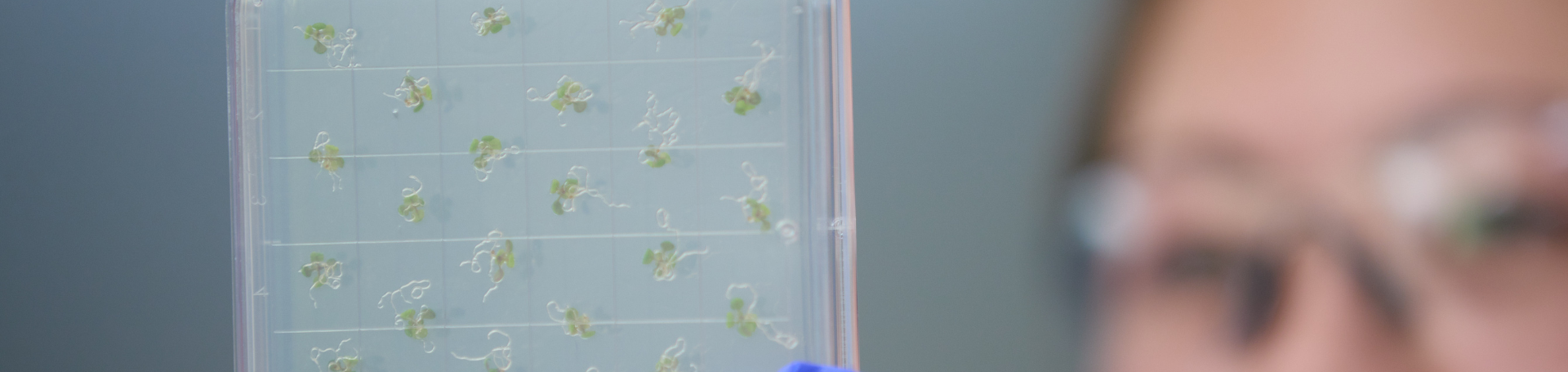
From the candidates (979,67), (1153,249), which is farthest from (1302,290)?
(979,67)

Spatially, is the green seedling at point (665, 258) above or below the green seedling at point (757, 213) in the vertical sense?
below

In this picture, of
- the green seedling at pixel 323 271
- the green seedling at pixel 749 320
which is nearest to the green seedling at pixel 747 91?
the green seedling at pixel 749 320

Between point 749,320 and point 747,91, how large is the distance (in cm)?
29

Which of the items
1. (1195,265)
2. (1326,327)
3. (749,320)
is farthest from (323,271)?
(1326,327)

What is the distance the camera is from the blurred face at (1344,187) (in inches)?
30.8

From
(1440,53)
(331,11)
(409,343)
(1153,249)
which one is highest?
(331,11)

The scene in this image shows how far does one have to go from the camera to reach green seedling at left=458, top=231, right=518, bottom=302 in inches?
40.6

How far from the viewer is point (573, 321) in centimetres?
103

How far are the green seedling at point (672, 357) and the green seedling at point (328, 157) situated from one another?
480 millimetres

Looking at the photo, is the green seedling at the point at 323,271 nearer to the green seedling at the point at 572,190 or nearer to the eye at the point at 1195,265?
the green seedling at the point at 572,190

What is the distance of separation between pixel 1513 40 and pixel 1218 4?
27 cm

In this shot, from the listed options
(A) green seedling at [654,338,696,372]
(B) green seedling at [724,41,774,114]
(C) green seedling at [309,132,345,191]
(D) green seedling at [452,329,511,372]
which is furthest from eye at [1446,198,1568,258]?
(C) green seedling at [309,132,345,191]

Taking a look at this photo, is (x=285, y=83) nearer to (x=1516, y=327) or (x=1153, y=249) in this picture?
(x=1153, y=249)

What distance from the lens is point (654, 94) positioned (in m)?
1.02
